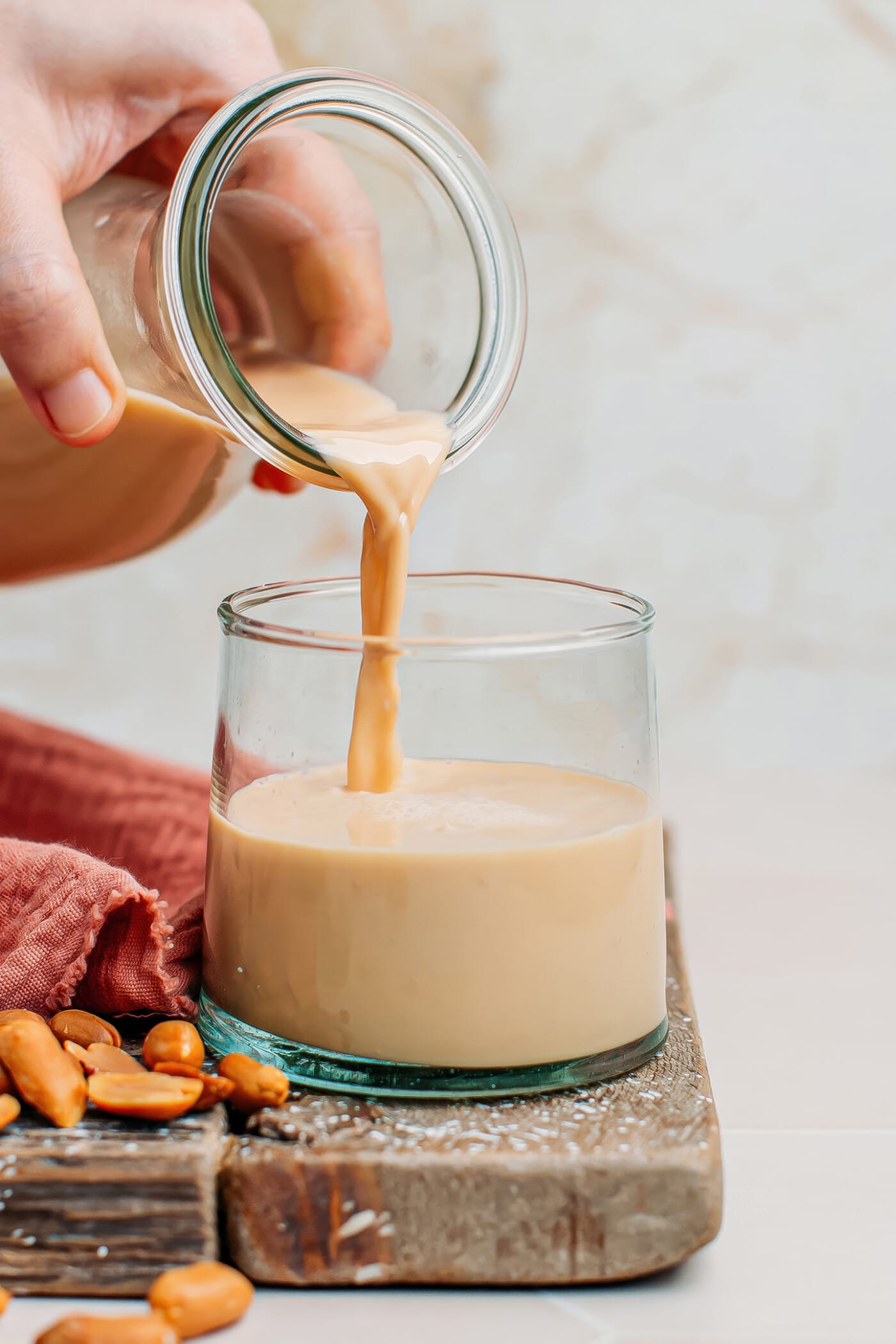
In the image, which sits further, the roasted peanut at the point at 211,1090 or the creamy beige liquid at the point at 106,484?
the creamy beige liquid at the point at 106,484

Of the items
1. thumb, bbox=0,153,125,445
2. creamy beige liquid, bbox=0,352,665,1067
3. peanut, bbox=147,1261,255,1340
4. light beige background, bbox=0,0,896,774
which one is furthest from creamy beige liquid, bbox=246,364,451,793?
light beige background, bbox=0,0,896,774

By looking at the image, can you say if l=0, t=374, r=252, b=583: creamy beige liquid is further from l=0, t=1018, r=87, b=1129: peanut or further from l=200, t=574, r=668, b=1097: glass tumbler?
l=0, t=1018, r=87, b=1129: peanut

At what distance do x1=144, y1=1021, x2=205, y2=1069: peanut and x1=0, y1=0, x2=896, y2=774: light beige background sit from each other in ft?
3.47

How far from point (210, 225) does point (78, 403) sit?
127 mm

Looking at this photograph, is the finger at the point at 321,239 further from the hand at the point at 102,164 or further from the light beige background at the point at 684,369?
the light beige background at the point at 684,369

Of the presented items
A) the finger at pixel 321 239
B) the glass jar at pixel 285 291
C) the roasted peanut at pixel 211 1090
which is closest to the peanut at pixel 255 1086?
the roasted peanut at pixel 211 1090

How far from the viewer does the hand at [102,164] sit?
0.65m

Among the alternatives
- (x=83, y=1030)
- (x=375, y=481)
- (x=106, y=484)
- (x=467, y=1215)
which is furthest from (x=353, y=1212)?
(x=106, y=484)

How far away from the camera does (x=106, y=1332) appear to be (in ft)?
1.46

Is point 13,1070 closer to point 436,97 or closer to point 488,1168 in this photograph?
point 488,1168

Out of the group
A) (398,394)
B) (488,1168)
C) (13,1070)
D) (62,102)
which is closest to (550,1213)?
(488,1168)

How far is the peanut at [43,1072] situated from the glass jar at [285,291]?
0.29 metres

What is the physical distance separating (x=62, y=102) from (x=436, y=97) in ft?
2.82

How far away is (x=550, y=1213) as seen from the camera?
1.68 ft
